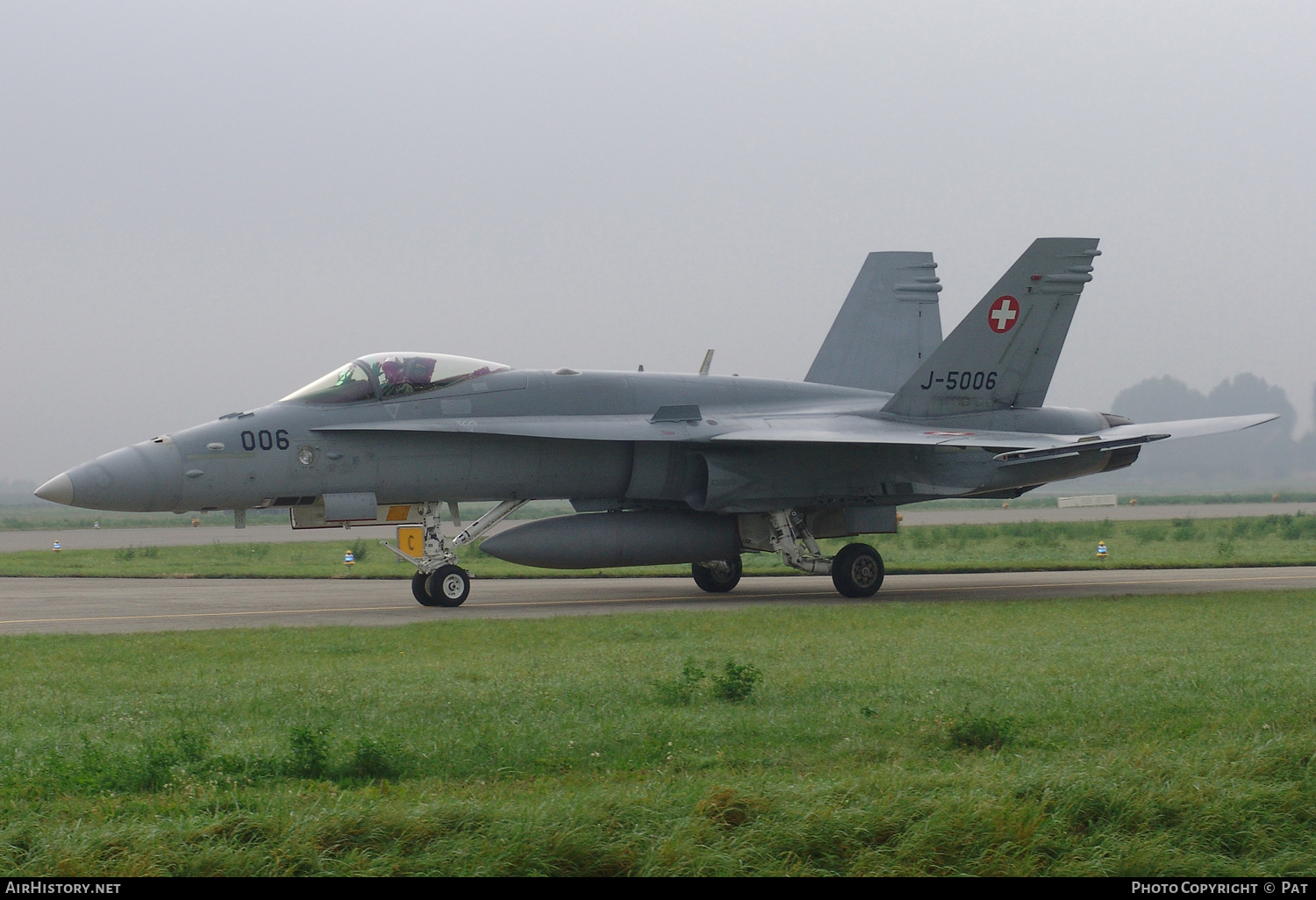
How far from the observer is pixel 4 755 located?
5.94 m

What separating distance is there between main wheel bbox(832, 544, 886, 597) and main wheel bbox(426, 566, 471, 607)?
518 centimetres

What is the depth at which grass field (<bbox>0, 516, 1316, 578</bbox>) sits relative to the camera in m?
22.6

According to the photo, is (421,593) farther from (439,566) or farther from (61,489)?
(61,489)

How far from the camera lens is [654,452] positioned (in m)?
16.6

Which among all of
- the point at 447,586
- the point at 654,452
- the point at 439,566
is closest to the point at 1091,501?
the point at 654,452

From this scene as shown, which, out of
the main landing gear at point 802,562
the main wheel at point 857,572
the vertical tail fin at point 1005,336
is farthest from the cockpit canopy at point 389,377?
the vertical tail fin at point 1005,336

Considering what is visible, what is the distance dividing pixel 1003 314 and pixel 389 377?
8.80 metres

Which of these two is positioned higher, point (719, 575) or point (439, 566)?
point (439, 566)

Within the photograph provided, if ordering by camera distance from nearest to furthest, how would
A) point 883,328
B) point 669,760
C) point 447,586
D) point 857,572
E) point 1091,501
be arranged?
1. point 669,760
2. point 447,586
3. point 857,572
4. point 883,328
5. point 1091,501

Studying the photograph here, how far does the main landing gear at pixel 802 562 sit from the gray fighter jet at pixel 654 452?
32 millimetres

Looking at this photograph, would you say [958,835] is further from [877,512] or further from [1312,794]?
[877,512]

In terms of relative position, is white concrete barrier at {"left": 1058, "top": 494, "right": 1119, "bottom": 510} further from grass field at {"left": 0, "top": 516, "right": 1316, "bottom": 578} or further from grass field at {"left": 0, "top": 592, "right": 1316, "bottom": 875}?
grass field at {"left": 0, "top": 592, "right": 1316, "bottom": 875}

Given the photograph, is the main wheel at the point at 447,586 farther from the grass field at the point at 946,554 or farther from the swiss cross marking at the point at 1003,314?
the swiss cross marking at the point at 1003,314

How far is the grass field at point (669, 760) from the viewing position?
15.3 ft
